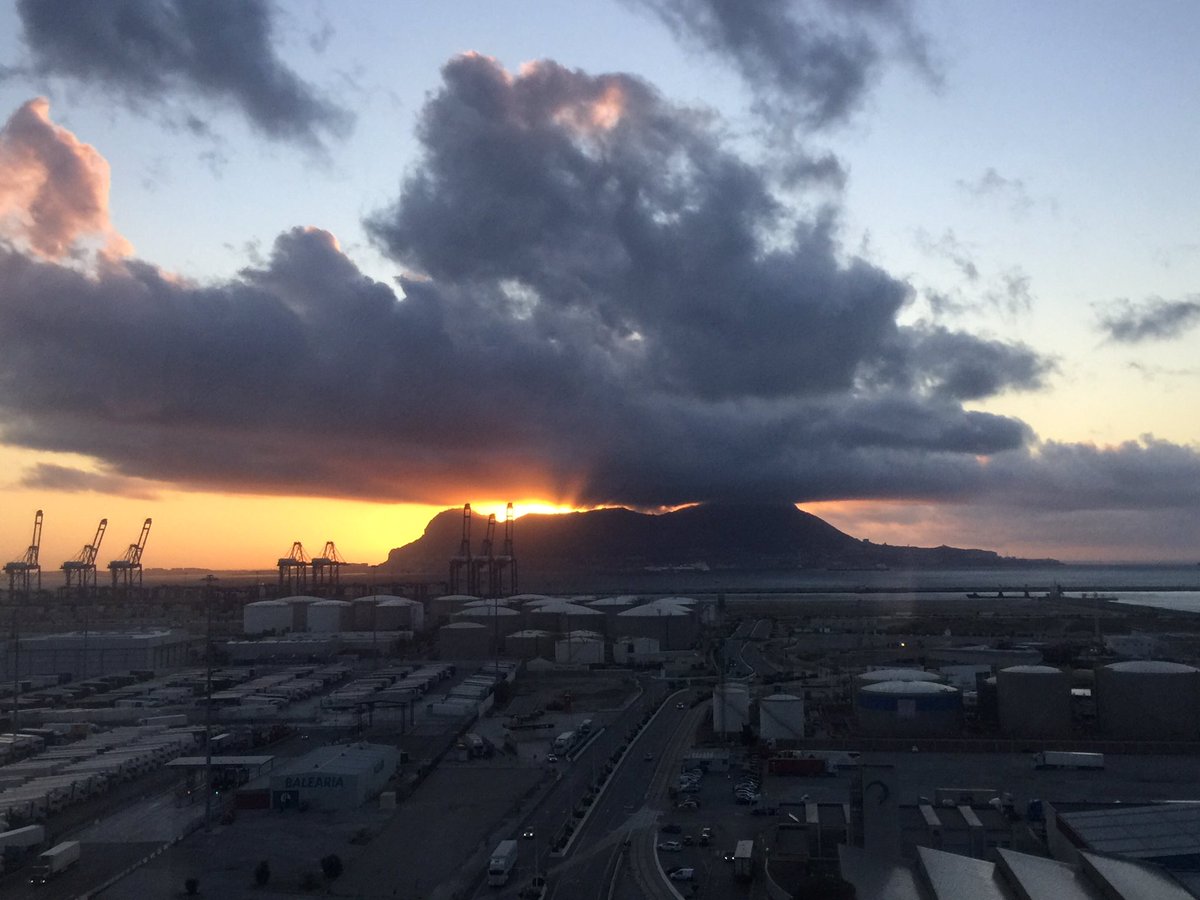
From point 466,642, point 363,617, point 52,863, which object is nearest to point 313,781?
point 52,863

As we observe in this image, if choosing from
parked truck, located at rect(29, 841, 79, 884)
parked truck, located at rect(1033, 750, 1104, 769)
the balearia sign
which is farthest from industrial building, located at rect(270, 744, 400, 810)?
parked truck, located at rect(1033, 750, 1104, 769)

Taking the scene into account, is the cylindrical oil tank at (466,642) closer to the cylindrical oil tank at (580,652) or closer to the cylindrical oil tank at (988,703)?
the cylindrical oil tank at (580,652)

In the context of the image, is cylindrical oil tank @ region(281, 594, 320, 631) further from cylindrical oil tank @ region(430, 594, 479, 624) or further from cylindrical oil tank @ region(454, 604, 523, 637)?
cylindrical oil tank @ region(454, 604, 523, 637)

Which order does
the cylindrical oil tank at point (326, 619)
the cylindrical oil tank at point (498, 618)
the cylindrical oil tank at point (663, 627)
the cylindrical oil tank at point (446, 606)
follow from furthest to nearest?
the cylindrical oil tank at point (446, 606)
the cylindrical oil tank at point (326, 619)
the cylindrical oil tank at point (498, 618)
the cylindrical oil tank at point (663, 627)

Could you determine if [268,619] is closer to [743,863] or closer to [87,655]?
[87,655]

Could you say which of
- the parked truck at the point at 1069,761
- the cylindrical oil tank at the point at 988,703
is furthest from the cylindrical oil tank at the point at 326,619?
the parked truck at the point at 1069,761

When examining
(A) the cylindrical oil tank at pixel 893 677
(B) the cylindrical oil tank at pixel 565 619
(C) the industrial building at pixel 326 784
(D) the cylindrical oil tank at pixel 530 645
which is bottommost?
(C) the industrial building at pixel 326 784
